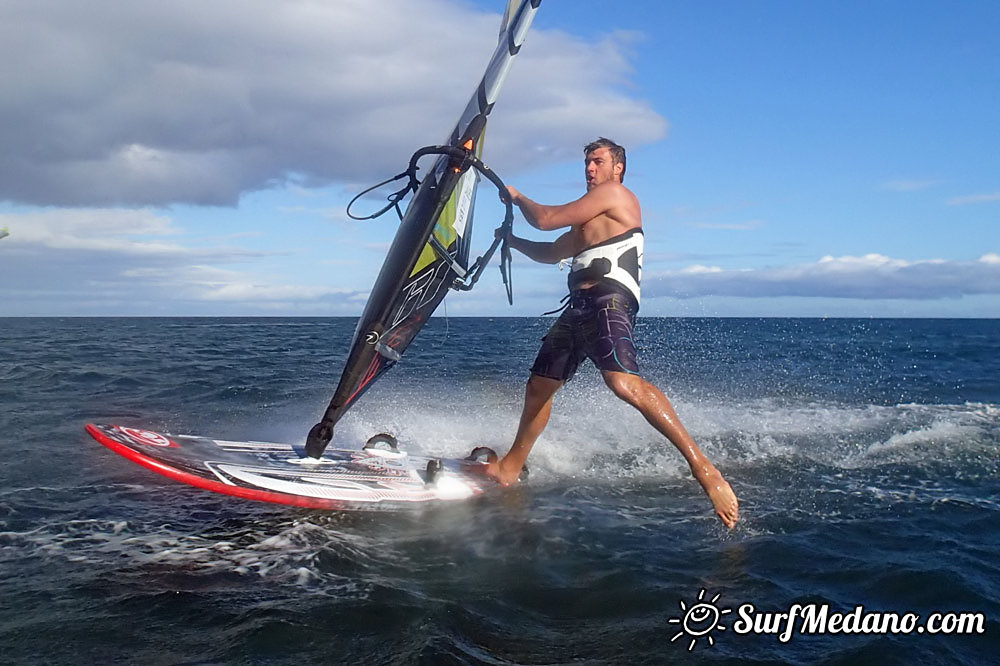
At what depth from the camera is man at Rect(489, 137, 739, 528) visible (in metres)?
4.88

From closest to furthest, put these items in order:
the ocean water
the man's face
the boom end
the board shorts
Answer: the ocean water < the board shorts < the man's face < the boom end

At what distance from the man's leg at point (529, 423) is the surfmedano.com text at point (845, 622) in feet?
7.86

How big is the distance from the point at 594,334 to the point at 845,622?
98.2 inches

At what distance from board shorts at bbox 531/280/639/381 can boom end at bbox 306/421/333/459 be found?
1.73 m

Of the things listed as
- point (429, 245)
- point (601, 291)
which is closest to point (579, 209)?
point (601, 291)

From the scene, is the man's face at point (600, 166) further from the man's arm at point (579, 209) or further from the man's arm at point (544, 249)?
the man's arm at point (544, 249)

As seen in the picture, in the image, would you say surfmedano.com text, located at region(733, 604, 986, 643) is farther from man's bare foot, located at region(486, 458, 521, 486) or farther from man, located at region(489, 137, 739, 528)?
man's bare foot, located at region(486, 458, 521, 486)

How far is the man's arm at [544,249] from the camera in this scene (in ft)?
18.9

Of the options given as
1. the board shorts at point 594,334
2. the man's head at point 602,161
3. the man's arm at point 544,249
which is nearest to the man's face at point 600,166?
the man's head at point 602,161

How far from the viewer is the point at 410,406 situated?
10.7 metres

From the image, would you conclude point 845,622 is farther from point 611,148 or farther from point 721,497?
point 611,148

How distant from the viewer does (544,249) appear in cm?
588

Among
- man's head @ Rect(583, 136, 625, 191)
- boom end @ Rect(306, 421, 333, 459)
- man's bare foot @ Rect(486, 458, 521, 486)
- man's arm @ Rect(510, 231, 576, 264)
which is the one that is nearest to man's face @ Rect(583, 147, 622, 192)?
man's head @ Rect(583, 136, 625, 191)

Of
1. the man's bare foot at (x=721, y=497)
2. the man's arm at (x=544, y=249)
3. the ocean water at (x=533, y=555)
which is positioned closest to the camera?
the ocean water at (x=533, y=555)
